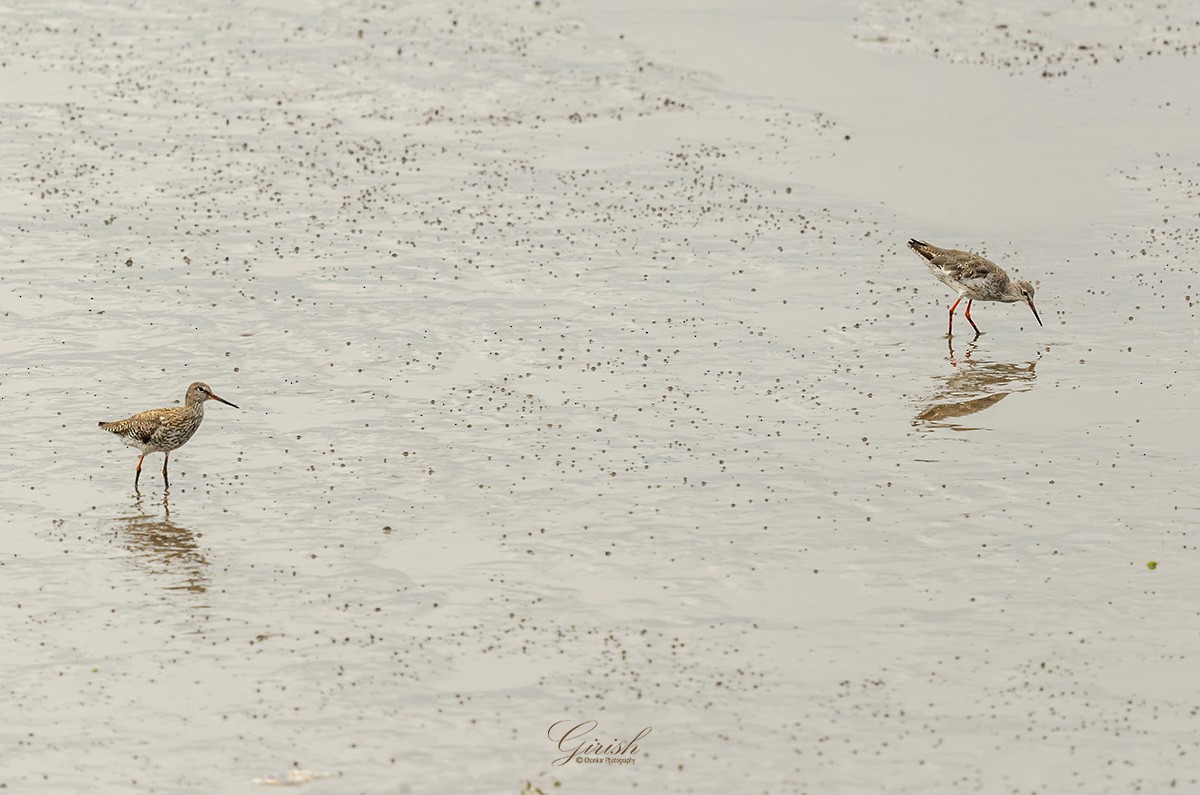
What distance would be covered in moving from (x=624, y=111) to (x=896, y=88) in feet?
28.8

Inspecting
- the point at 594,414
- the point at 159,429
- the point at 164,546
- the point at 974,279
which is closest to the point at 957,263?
the point at 974,279

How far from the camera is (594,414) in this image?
105 feet

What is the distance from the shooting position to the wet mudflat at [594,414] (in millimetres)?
21750

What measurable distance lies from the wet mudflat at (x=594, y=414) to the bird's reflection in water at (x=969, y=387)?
14 cm

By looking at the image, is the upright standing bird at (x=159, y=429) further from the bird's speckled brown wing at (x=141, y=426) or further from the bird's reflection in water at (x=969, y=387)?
the bird's reflection in water at (x=969, y=387)

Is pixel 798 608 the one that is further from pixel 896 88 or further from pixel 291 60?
pixel 291 60

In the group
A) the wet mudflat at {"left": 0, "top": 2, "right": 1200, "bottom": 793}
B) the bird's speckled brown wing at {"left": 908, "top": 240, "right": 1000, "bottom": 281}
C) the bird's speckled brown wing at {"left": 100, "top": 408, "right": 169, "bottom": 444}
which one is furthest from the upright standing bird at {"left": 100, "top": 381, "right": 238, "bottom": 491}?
the bird's speckled brown wing at {"left": 908, "top": 240, "right": 1000, "bottom": 281}

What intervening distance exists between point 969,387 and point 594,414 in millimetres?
7221

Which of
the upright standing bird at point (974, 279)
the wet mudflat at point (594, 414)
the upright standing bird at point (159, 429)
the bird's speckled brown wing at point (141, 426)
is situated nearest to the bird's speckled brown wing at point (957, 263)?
the upright standing bird at point (974, 279)

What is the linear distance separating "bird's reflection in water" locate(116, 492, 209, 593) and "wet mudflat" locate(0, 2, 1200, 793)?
101 mm

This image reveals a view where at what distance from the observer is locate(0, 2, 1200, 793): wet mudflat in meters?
21.8

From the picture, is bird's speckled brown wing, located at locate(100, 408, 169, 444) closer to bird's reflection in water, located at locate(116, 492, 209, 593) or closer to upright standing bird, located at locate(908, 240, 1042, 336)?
bird's reflection in water, located at locate(116, 492, 209, 593)

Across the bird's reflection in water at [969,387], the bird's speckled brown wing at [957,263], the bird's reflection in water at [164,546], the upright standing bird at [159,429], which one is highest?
the bird's speckled brown wing at [957,263]

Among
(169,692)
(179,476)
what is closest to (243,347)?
(179,476)
